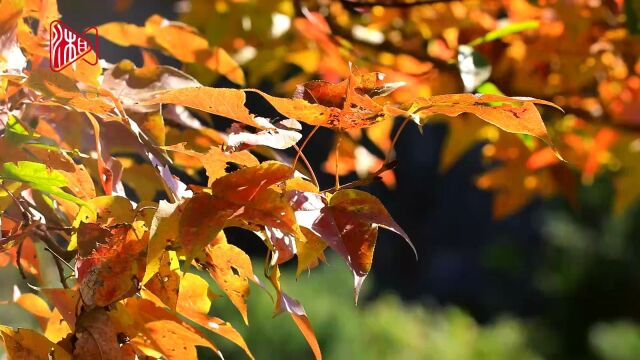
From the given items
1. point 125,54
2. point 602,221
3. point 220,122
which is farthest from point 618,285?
point 125,54

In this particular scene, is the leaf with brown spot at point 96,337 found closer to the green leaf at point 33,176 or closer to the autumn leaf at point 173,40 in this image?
the green leaf at point 33,176

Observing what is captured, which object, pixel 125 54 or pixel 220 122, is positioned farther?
pixel 220 122

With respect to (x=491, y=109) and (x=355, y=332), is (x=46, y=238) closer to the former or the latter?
(x=491, y=109)

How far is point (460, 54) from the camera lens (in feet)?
3.02

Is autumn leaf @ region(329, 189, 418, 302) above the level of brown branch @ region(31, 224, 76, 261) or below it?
above

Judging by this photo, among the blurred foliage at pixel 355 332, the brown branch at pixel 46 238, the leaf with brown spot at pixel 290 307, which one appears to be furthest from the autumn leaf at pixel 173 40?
the blurred foliage at pixel 355 332

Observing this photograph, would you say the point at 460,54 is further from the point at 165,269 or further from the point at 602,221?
the point at 602,221

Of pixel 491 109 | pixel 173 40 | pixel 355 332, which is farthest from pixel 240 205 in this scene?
pixel 355 332

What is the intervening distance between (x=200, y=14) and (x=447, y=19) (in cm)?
35

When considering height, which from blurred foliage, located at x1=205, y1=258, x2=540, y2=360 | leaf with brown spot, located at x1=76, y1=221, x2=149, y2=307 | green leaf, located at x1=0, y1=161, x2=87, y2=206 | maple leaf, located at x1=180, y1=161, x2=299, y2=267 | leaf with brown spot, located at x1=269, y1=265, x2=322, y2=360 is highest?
green leaf, located at x1=0, y1=161, x2=87, y2=206

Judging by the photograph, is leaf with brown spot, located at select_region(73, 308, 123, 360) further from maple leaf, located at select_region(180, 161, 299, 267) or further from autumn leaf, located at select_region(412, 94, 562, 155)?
autumn leaf, located at select_region(412, 94, 562, 155)

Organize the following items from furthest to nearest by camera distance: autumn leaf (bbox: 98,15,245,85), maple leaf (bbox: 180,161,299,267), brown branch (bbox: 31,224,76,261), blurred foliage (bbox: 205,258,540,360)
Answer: blurred foliage (bbox: 205,258,540,360)
autumn leaf (bbox: 98,15,245,85)
brown branch (bbox: 31,224,76,261)
maple leaf (bbox: 180,161,299,267)

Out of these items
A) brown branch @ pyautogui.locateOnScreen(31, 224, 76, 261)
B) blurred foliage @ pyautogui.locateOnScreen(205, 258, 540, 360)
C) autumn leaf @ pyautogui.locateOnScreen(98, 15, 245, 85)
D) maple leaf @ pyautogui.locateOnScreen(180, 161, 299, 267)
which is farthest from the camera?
blurred foliage @ pyautogui.locateOnScreen(205, 258, 540, 360)

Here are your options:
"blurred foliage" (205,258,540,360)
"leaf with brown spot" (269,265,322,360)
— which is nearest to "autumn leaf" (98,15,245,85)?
"leaf with brown spot" (269,265,322,360)
